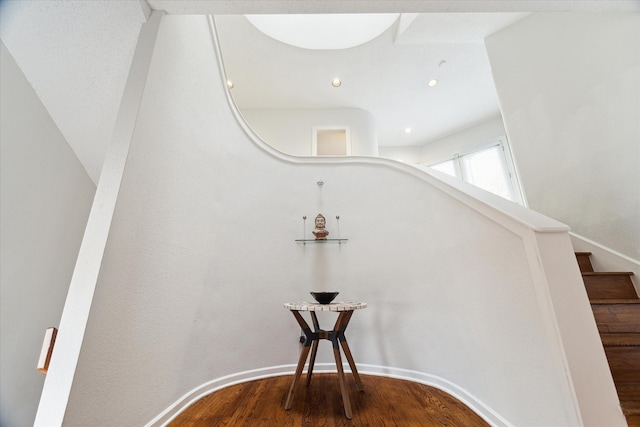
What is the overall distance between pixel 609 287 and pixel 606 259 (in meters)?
0.41

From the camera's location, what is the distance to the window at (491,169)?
4.35 meters

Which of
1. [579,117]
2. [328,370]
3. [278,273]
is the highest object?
[579,117]

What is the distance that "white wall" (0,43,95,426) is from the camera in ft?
4.88

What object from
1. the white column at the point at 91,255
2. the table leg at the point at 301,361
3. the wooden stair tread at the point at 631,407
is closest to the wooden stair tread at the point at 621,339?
the wooden stair tread at the point at 631,407

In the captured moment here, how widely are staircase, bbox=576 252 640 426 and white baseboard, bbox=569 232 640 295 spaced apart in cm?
8

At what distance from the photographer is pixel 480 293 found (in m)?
1.46

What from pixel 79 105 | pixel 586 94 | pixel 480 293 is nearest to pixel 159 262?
pixel 79 105

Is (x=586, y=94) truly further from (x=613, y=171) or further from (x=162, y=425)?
(x=162, y=425)

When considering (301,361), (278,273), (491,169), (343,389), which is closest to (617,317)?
(343,389)

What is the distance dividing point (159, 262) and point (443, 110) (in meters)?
4.98

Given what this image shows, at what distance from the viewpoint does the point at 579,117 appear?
222 cm

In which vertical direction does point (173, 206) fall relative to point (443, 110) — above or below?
below

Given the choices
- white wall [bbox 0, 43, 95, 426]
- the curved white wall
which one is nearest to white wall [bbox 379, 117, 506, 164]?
the curved white wall

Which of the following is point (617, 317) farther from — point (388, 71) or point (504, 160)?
point (504, 160)
